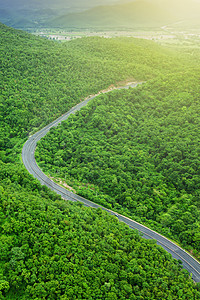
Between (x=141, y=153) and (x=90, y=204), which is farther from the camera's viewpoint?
(x=141, y=153)

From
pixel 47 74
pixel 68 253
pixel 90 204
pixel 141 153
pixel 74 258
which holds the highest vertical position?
pixel 47 74

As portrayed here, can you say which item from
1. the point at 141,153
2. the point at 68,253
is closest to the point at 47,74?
the point at 141,153

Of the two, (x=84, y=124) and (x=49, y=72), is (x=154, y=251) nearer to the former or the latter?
(x=84, y=124)

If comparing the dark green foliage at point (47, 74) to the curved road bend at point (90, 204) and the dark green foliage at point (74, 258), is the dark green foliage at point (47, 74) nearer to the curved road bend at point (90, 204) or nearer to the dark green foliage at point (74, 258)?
the curved road bend at point (90, 204)

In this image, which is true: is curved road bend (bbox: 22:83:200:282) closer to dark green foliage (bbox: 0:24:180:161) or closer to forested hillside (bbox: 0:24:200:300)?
forested hillside (bbox: 0:24:200:300)

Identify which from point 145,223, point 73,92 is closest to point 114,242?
point 145,223

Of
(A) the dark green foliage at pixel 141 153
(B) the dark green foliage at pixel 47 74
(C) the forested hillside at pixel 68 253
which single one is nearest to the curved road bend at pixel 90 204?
(A) the dark green foliage at pixel 141 153

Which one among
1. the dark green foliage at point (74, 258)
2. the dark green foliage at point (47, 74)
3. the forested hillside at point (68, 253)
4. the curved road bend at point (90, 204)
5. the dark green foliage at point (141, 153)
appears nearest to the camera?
the dark green foliage at point (74, 258)

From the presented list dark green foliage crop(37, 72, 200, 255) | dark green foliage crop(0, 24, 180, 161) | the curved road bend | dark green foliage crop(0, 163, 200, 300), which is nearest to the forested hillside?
dark green foliage crop(0, 163, 200, 300)

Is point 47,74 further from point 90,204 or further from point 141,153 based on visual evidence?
point 90,204
